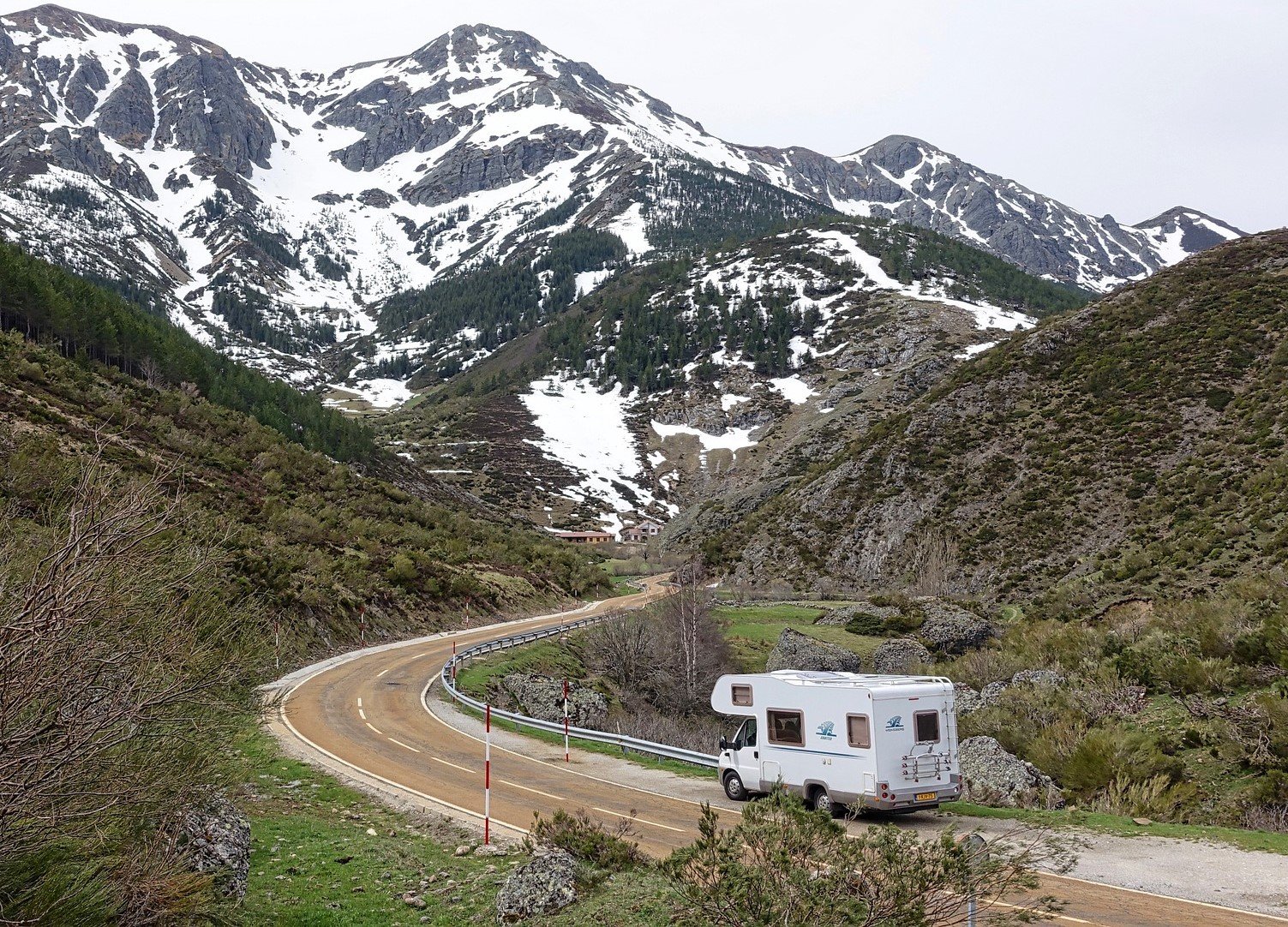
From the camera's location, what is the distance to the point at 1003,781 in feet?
49.9

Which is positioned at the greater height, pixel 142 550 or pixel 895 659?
pixel 142 550

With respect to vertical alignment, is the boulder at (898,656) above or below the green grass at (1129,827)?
below

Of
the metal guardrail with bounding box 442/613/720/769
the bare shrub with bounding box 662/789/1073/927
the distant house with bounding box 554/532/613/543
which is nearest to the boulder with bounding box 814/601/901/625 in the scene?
the metal guardrail with bounding box 442/613/720/769

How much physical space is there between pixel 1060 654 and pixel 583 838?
17.8m

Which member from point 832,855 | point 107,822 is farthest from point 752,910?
point 107,822

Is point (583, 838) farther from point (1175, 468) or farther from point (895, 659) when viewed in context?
point (1175, 468)

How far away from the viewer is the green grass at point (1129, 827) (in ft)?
36.1

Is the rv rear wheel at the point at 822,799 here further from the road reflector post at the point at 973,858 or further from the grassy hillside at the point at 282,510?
the grassy hillside at the point at 282,510

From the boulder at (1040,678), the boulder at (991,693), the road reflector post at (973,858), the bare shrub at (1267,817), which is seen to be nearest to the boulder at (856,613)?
the boulder at (991,693)

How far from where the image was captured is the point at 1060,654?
2342 centimetres

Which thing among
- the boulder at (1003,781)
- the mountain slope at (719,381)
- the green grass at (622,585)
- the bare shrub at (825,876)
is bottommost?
the green grass at (622,585)

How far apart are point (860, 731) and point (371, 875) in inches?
294

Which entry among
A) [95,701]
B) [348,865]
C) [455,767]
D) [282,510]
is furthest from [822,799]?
[282,510]

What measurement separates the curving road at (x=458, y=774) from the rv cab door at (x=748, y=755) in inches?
29.8
